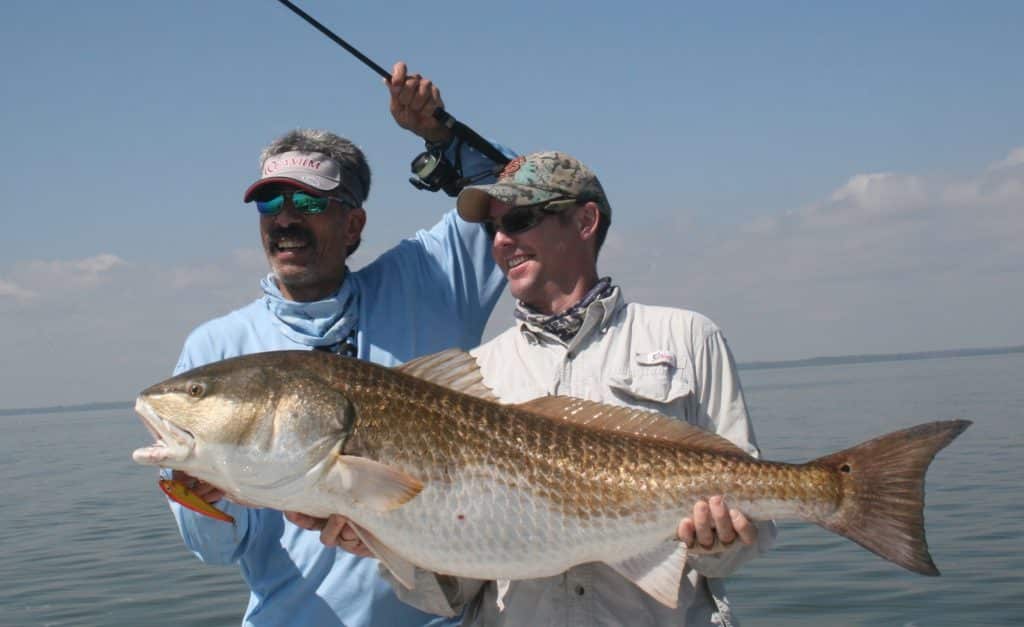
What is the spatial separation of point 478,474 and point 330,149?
2497 mm

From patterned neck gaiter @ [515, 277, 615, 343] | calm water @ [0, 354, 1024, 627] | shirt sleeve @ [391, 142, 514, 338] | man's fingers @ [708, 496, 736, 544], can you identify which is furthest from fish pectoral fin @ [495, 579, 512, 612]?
calm water @ [0, 354, 1024, 627]

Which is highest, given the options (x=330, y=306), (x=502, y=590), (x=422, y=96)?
(x=422, y=96)

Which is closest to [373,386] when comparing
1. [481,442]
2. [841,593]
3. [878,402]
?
[481,442]

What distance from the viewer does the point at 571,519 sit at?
3.87 m

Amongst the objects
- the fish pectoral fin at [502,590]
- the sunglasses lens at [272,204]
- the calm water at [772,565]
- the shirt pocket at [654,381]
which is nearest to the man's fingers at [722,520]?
the shirt pocket at [654,381]

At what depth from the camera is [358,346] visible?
5266 millimetres

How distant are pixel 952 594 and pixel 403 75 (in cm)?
917

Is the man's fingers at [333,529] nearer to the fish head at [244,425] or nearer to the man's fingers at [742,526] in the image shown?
the fish head at [244,425]

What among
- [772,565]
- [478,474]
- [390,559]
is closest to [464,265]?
[478,474]

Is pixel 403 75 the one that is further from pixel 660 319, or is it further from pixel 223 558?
pixel 223 558

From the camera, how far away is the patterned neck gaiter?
14.7 feet

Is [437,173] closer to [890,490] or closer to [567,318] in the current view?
[567,318]

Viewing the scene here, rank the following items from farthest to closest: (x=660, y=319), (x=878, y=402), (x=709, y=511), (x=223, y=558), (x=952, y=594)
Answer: (x=878, y=402)
(x=952, y=594)
(x=223, y=558)
(x=660, y=319)
(x=709, y=511)

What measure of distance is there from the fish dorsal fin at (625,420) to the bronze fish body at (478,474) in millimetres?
15
